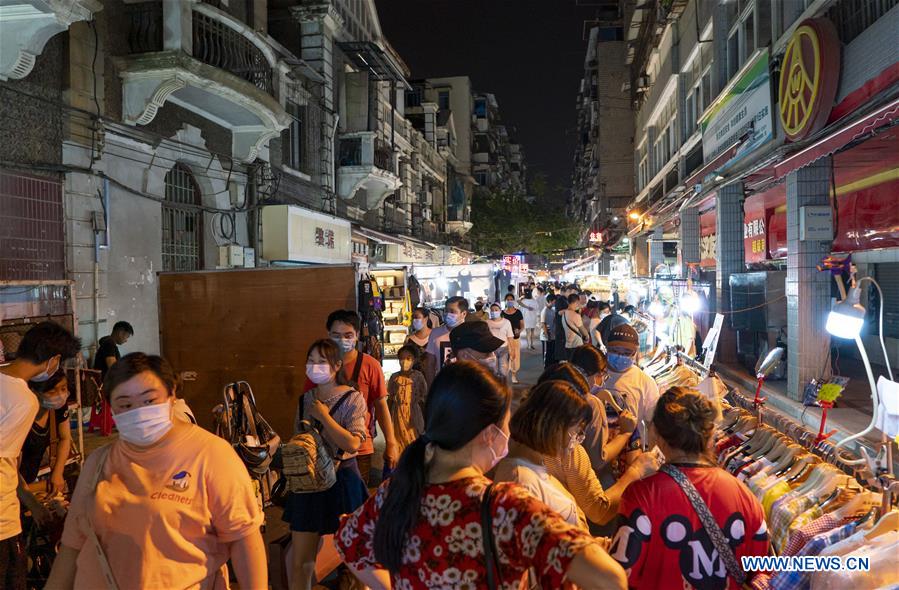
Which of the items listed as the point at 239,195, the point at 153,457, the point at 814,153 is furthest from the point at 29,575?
the point at 239,195

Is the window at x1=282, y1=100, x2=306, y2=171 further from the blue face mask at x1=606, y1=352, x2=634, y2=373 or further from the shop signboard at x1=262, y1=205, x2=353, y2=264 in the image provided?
the blue face mask at x1=606, y1=352, x2=634, y2=373

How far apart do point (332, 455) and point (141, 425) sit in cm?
169

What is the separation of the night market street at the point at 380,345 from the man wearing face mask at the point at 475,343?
0.11 ft

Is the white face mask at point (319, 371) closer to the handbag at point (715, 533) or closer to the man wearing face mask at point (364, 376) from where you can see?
the man wearing face mask at point (364, 376)

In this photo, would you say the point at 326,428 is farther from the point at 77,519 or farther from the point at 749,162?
the point at 749,162

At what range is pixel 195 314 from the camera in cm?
761

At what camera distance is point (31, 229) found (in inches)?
333

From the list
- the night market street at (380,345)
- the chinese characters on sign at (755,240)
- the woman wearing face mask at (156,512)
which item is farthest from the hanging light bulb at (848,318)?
the chinese characters on sign at (755,240)

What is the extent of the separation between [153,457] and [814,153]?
22.6ft

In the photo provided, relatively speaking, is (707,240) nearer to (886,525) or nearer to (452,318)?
(452,318)

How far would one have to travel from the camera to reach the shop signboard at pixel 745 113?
981 cm

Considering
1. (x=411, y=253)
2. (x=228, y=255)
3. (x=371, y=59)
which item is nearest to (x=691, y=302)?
(x=228, y=255)

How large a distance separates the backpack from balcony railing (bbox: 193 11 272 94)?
957 centimetres

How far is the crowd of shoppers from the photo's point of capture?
6.00 feet
